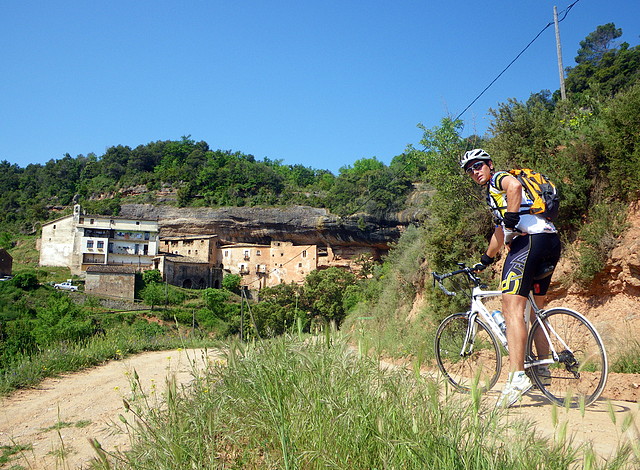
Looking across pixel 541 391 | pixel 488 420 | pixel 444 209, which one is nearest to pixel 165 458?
pixel 488 420

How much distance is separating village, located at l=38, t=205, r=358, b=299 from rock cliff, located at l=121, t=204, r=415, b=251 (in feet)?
4.27

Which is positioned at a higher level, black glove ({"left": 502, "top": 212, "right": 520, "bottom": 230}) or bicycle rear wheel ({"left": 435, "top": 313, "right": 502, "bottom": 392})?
black glove ({"left": 502, "top": 212, "right": 520, "bottom": 230})

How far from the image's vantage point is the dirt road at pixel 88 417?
9.14ft

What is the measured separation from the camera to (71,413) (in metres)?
4.50

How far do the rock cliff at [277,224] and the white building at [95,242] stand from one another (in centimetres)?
405

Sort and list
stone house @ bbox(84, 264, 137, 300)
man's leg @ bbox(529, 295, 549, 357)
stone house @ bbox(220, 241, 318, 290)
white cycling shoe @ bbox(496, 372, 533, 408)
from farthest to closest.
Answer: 1. stone house @ bbox(220, 241, 318, 290)
2. stone house @ bbox(84, 264, 137, 300)
3. man's leg @ bbox(529, 295, 549, 357)
4. white cycling shoe @ bbox(496, 372, 533, 408)

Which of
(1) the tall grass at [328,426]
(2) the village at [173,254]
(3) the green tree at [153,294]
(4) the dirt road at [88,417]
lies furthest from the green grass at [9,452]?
(2) the village at [173,254]

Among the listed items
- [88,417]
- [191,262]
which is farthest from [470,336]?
[191,262]

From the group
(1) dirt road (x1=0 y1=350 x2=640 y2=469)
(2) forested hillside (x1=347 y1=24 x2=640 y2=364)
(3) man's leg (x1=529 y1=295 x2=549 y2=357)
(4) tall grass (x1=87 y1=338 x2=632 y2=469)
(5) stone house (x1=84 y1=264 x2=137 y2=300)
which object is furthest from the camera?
(5) stone house (x1=84 y1=264 x2=137 y2=300)

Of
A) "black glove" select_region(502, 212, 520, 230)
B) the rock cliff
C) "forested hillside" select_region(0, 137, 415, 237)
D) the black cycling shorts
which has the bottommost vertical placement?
the black cycling shorts

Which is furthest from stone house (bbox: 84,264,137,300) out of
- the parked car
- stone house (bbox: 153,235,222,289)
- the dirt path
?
the dirt path

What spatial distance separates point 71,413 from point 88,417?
0.32 metres

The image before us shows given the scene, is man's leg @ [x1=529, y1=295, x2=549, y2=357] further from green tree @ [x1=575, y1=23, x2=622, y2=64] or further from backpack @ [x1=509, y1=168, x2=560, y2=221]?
green tree @ [x1=575, y1=23, x2=622, y2=64]

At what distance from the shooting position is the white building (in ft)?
184
